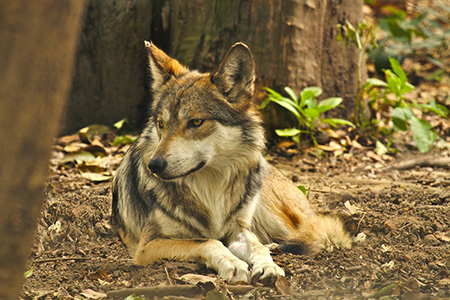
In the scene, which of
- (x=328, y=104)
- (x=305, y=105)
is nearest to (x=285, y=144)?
(x=305, y=105)

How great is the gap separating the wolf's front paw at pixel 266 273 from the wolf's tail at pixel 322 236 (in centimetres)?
71

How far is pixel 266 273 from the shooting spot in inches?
154

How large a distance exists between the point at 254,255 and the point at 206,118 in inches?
45.3

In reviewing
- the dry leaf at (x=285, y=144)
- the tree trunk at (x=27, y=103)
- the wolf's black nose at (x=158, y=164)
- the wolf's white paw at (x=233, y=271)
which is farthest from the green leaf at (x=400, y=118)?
the tree trunk at (x=27, y=103)

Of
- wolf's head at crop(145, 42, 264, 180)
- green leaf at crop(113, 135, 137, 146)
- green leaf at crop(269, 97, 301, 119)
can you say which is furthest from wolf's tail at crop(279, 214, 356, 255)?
green leaf at crop(113, 135, 137, 146)

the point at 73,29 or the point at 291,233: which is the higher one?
the point at 73,29

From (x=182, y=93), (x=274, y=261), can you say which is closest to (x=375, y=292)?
(x=274, y=261)

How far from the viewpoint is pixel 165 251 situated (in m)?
4.20

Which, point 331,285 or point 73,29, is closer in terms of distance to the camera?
point 73,29

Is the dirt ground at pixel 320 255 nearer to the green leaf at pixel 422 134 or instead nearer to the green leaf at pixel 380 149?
the green leaf at pixel 422 134

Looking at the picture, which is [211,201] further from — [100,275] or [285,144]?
[285,144]

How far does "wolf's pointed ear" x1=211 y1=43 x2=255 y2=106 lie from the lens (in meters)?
4.29

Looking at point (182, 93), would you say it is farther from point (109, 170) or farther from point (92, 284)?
point (109, 170)

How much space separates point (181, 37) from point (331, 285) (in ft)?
14.6
